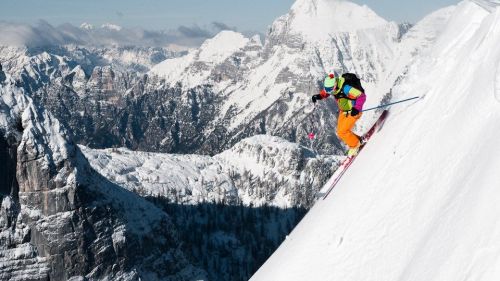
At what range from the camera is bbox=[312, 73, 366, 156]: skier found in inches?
829

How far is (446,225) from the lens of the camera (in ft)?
28.7

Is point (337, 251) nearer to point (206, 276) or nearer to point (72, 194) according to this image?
point (72, 194)

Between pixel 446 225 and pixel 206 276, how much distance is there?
139604mm

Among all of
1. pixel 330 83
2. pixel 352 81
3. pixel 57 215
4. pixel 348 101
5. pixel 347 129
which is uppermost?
pixel 352 81

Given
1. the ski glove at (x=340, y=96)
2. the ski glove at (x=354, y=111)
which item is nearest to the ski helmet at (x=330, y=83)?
the ski glove at (x=340, y=96)

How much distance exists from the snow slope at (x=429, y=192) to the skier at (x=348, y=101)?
3971 millimetres

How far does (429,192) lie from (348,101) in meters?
11.1

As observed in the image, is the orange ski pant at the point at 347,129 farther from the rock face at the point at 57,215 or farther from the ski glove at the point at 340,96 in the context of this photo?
the rock face at the point at 57,215

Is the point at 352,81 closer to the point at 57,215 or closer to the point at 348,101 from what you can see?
the point at 348,101

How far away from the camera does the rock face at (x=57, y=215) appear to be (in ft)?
382

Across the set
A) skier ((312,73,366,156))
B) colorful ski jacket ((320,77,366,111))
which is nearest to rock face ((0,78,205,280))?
skier ((312,73,366,156))

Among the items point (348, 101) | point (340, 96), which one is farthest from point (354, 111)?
point (340, 96)

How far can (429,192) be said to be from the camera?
10.5 metres

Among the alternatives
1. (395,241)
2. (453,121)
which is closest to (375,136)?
(453,121)
